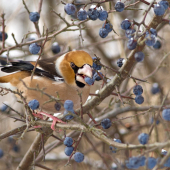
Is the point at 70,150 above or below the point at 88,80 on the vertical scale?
below

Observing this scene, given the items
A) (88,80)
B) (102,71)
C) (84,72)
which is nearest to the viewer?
(88,80)

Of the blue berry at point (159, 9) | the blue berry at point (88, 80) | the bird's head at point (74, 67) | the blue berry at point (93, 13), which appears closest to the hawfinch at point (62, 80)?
the bird's head at point (74, 67)

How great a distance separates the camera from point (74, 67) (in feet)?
9.46

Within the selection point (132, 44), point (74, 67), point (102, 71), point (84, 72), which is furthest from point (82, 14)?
point (102, 71)

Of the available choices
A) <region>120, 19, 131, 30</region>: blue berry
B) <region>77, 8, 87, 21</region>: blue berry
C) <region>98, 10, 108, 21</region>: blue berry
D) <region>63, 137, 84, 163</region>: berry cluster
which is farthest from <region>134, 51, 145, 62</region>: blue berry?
<region>63, 137, 84, 163</region>: berry cluster

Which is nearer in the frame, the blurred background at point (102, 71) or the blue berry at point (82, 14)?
the blue berry at point (82, 14)

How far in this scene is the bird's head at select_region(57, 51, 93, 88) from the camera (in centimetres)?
277

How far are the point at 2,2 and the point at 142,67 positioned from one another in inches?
108

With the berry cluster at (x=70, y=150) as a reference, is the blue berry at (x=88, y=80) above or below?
above

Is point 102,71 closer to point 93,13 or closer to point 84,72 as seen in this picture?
point 84,72

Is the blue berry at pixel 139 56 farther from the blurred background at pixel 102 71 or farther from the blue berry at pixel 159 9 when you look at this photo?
the blurred background at pixel 102 71

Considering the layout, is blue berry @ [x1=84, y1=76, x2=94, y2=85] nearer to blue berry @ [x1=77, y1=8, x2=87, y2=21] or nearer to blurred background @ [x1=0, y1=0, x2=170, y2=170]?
blue berry @ [x1=77, y1=8, x2=87, y2=21]

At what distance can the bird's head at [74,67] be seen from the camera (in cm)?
277

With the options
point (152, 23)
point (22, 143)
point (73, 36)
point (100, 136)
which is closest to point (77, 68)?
point (152, 23)
